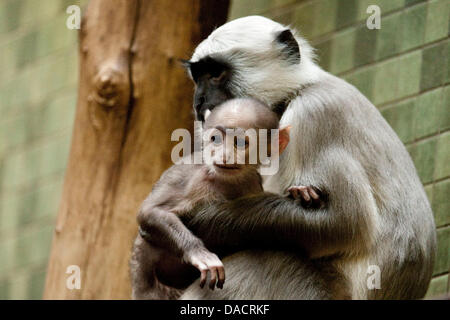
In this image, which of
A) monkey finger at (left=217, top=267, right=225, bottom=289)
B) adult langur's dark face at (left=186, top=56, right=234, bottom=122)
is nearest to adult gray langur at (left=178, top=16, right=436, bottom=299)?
adult langur's dark face at (left=186, top=56, right=234, bottom=122)

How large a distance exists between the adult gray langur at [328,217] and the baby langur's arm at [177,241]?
176 millimetres

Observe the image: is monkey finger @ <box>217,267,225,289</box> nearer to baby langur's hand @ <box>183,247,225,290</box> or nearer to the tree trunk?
baby langur's hand @ <box>183,247,225,290</box>

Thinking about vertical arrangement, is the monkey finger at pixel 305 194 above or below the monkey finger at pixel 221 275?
above

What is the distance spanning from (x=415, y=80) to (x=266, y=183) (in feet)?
4.99

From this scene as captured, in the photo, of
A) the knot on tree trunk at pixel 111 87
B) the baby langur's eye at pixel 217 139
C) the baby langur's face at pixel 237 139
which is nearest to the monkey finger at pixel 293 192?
the baby langur's face at pixel 237 139

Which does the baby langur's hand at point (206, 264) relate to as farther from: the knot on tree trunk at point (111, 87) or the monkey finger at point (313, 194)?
the knot on tree trunk at point (111, 87)

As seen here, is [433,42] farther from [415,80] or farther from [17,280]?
[17,280]

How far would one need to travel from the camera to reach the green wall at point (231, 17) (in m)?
5.70

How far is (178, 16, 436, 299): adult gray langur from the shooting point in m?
4.51

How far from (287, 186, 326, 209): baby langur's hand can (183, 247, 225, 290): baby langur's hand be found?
49cm

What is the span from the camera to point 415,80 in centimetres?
586

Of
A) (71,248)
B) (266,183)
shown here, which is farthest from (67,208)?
(266,183)

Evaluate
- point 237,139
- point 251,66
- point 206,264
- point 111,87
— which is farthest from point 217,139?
point 111,87
